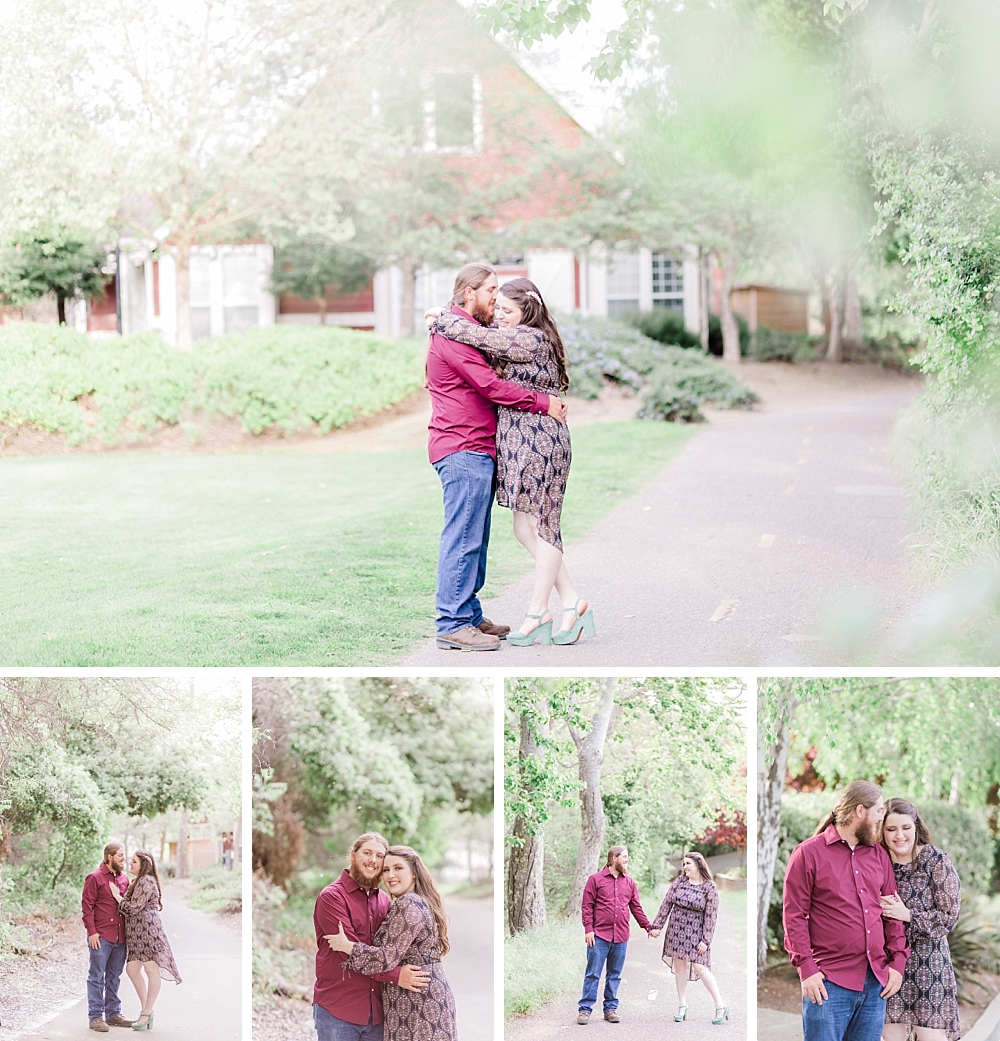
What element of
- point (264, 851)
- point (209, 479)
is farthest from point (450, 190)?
point (264, 851)

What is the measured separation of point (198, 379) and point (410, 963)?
670cm

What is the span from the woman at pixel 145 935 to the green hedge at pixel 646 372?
25.2 ft

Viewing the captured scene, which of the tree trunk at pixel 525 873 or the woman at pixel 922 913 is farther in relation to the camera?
the tree trunk at pixel 525 873

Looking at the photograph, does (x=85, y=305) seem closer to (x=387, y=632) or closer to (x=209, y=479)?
(x=209, y=479)

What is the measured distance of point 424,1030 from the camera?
12.4 ft

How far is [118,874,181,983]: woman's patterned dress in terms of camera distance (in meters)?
3.96

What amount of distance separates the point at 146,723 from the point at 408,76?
8.94 metres

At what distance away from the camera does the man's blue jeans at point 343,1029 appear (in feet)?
12.5

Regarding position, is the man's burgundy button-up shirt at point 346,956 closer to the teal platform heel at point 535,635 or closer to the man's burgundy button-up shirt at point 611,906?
the man's burgundy button-up shirt at point 611,906

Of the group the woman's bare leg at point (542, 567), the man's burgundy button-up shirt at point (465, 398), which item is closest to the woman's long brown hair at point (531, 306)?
the man's burgundy button-up shirt at point (465, 398)

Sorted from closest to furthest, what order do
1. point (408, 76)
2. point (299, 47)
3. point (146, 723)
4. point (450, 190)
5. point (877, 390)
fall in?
point (146, 723) < point (299, 47) < point (408, 76) < point (450, 190) < point (877, 390)

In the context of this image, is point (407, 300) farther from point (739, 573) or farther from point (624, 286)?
point (739, 573)

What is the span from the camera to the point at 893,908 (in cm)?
374

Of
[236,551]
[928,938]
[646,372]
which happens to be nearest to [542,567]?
[928,938]
